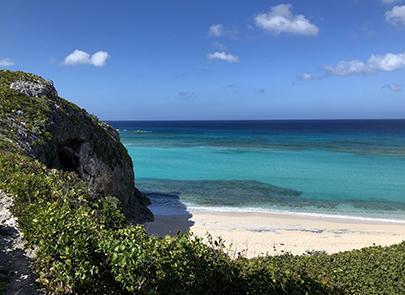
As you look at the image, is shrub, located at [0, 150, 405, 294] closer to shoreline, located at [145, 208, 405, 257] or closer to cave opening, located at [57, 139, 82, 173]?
cave opening, located at [57, 139, 82, 173]

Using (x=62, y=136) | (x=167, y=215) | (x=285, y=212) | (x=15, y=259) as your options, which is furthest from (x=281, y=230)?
(x=15, y=259)

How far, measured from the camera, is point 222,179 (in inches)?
1892

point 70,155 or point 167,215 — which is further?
point 167,215

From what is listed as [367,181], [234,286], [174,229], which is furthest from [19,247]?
[367,181]

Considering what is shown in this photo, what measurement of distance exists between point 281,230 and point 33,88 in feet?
58.2

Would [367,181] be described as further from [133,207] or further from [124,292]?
[124,292]

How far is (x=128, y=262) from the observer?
24.1 ft

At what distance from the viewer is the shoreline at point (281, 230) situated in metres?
23.7

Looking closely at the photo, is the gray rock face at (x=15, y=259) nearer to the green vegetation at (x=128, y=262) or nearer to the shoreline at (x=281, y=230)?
the green vegetation at (x=128, y=262)

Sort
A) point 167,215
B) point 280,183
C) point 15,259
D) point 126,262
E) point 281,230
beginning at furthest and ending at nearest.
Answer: point 280,183 → point 167,215 → point 281,230 → point 15,259 → point 126,262

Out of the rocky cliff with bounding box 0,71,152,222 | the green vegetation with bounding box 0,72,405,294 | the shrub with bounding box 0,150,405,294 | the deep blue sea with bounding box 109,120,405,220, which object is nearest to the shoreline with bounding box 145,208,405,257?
the deep blue sea with bounding box 109,120,405,220

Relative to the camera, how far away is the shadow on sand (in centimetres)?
2634

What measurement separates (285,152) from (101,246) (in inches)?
2873

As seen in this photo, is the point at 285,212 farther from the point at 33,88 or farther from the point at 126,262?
the point at 126,262
